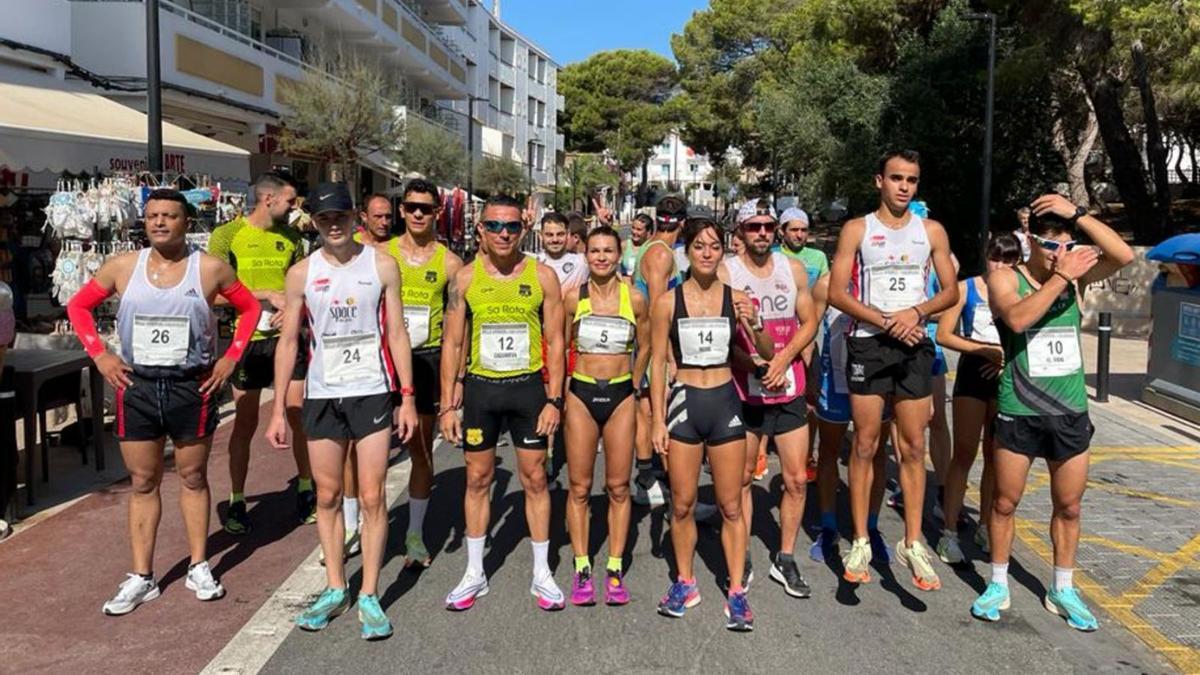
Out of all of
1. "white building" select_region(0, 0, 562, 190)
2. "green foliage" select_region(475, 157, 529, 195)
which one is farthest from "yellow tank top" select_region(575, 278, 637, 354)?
"green foliage" select_region(475, 157, 529, 195)

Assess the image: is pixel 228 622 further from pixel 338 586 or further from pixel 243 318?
pixel 243 318

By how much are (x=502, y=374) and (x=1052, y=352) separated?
101 inches

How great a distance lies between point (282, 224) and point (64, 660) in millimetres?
2946

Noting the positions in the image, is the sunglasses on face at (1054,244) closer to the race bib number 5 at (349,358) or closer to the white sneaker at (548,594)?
the white sneaker at (548,594)

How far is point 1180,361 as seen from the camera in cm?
1008

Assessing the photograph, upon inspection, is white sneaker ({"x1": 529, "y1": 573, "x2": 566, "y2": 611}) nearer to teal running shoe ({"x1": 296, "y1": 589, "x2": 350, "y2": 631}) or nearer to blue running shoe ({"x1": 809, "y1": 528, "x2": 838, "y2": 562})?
teal running shoe ({"x1": 296, "y1": 589, "x2": 350, "y2": 631})

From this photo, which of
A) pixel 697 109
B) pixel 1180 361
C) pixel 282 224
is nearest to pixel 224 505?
pixel 282 224

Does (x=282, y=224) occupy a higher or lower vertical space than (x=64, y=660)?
higher

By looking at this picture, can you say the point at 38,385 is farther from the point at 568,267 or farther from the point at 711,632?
the point at 711,632

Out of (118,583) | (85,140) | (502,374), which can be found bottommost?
(118,583)

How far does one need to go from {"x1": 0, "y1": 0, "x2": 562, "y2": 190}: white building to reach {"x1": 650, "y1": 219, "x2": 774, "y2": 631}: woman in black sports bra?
14.0 meters

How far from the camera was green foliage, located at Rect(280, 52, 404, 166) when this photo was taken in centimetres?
2402

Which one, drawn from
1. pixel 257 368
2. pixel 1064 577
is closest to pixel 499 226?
pixel 257 368

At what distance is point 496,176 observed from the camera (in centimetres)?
4709
